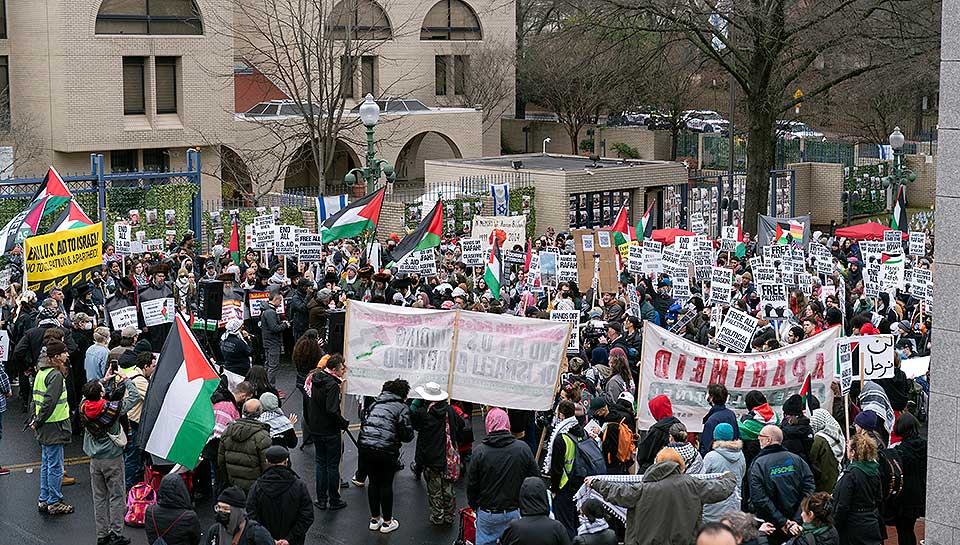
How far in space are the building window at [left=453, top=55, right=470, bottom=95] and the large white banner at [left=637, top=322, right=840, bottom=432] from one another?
45.9 metres

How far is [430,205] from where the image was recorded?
3391 centimetres

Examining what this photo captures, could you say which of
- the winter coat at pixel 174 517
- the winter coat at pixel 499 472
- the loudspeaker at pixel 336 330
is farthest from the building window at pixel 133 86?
the winter coat at pixel 174 517

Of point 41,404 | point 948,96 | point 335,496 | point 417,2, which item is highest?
point 417,2

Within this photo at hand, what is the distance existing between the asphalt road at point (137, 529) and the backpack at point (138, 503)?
91 mm

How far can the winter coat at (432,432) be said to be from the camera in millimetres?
12469

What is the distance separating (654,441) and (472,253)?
39.1 feet

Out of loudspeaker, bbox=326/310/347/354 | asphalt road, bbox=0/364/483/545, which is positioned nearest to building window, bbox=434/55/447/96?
loudspeaker, bbox=326/310/347/354

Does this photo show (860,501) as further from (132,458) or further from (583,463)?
(132,458)

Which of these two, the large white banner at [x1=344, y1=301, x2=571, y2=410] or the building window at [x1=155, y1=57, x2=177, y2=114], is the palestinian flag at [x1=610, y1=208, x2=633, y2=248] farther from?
the building window at [x1=155, y1=57, x2=177, y2=114]

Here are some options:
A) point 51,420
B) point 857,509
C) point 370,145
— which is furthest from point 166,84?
point 857,509

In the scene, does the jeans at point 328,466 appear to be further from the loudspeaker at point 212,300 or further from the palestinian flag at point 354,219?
the palestinian flag at point 354,219

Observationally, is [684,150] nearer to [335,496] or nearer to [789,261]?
[789,261]

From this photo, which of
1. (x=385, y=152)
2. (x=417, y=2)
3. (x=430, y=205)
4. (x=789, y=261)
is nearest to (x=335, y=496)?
(x=789, y=261)

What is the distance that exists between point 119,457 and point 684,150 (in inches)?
1903
